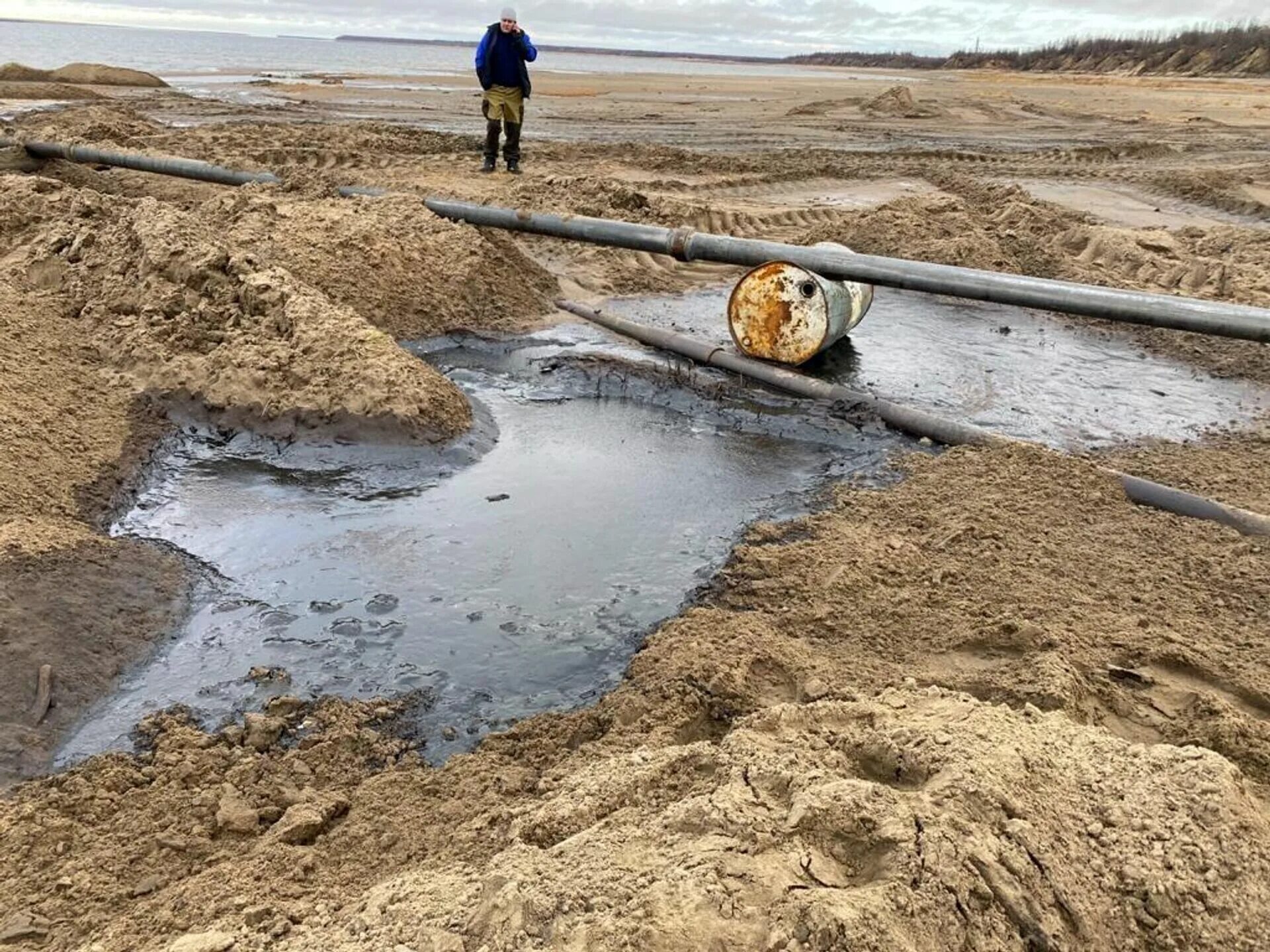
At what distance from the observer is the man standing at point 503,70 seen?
1076cm

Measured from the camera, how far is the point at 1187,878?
196cm

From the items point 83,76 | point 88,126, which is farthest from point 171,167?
point 83,76

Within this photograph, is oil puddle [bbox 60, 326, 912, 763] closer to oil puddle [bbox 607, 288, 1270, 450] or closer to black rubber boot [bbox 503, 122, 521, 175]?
oil puddle [bbox 607, 288, 1270, 450]

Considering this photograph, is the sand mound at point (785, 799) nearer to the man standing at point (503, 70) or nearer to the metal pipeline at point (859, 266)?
A: the metal pipeline at point (859, 266)

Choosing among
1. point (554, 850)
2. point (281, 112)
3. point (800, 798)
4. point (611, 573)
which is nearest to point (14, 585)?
point (611, 573)

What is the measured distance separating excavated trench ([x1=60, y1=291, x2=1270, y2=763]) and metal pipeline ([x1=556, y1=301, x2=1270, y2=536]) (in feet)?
0.43

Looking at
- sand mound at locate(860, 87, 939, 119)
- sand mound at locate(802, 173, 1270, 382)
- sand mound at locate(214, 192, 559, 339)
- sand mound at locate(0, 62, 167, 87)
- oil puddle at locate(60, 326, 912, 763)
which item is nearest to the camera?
oil puddle at locate(60, 326, 912, 763)

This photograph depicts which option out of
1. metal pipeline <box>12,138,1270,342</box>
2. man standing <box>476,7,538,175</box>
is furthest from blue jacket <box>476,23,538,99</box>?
metal pipeline <box>12,138,1270,342</box>

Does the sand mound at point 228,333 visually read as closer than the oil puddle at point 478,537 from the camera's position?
No

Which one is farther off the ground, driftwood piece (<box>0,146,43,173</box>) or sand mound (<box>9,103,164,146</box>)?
sand mound (<box>9,103,164,146</box>)

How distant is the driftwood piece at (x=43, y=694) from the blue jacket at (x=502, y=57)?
9212 millimetres

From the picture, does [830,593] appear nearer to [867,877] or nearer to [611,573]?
[611,573]

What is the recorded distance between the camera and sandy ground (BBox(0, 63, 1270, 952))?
6.29ft

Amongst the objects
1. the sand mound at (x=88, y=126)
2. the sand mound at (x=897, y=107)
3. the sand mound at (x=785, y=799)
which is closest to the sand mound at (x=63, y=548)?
the sand mound at (x=785, y=799)
